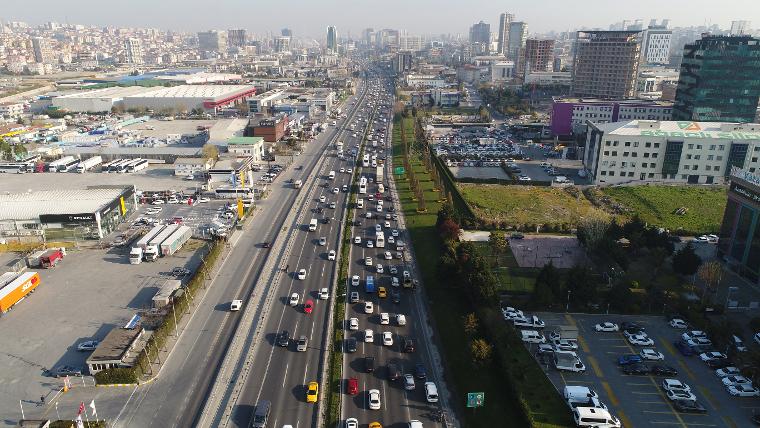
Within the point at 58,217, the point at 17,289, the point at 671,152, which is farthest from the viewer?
the point at 671,152

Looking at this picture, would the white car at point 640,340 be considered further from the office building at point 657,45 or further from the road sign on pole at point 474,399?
the office building at point 657,45

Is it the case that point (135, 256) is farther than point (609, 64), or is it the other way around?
point (609, 64)

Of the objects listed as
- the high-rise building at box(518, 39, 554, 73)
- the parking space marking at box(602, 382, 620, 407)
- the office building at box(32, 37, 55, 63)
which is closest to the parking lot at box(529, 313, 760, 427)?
the parking space marking at box(602, 382, 620, 407)

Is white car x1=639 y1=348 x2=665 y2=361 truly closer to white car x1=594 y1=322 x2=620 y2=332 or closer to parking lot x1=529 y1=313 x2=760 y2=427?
parking lot x1=529 y1=313 x2=760 y2=427

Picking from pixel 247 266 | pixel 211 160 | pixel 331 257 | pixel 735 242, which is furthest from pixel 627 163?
pixel 211 160

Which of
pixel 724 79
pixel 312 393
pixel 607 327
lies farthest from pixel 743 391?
pixel 724 79

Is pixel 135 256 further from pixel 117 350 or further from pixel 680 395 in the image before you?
pixel 680 395

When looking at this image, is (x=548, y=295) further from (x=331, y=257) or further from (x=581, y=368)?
(x=331, y=257)
